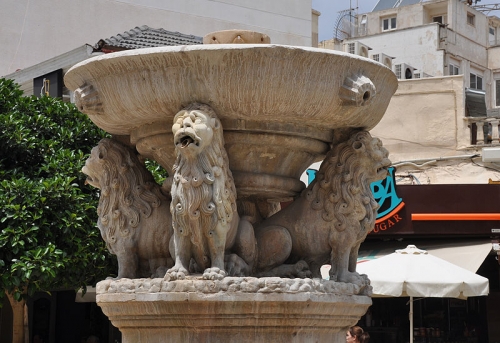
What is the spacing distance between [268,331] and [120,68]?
1.58 m

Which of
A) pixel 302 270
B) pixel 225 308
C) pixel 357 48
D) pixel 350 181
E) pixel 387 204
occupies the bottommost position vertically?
pixel 225 308

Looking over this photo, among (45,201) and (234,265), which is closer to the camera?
(234,265)

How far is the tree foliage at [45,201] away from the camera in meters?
9.87

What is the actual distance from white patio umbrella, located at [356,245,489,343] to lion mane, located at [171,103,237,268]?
531 centimetres

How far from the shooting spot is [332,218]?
5.24 m

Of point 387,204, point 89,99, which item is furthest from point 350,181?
point 387,204

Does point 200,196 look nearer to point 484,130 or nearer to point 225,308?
point 225,308

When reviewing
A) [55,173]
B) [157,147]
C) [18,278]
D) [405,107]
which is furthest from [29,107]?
[405,107]

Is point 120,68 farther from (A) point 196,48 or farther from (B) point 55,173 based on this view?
(B) point 55,173

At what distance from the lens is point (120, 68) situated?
16.1ft

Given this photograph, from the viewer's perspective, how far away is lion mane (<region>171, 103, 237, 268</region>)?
185 inches

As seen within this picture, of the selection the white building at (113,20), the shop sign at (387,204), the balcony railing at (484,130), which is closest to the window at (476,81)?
the white building at (113,20)

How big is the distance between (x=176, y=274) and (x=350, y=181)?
3.81ft

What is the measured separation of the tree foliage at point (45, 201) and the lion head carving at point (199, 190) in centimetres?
528
